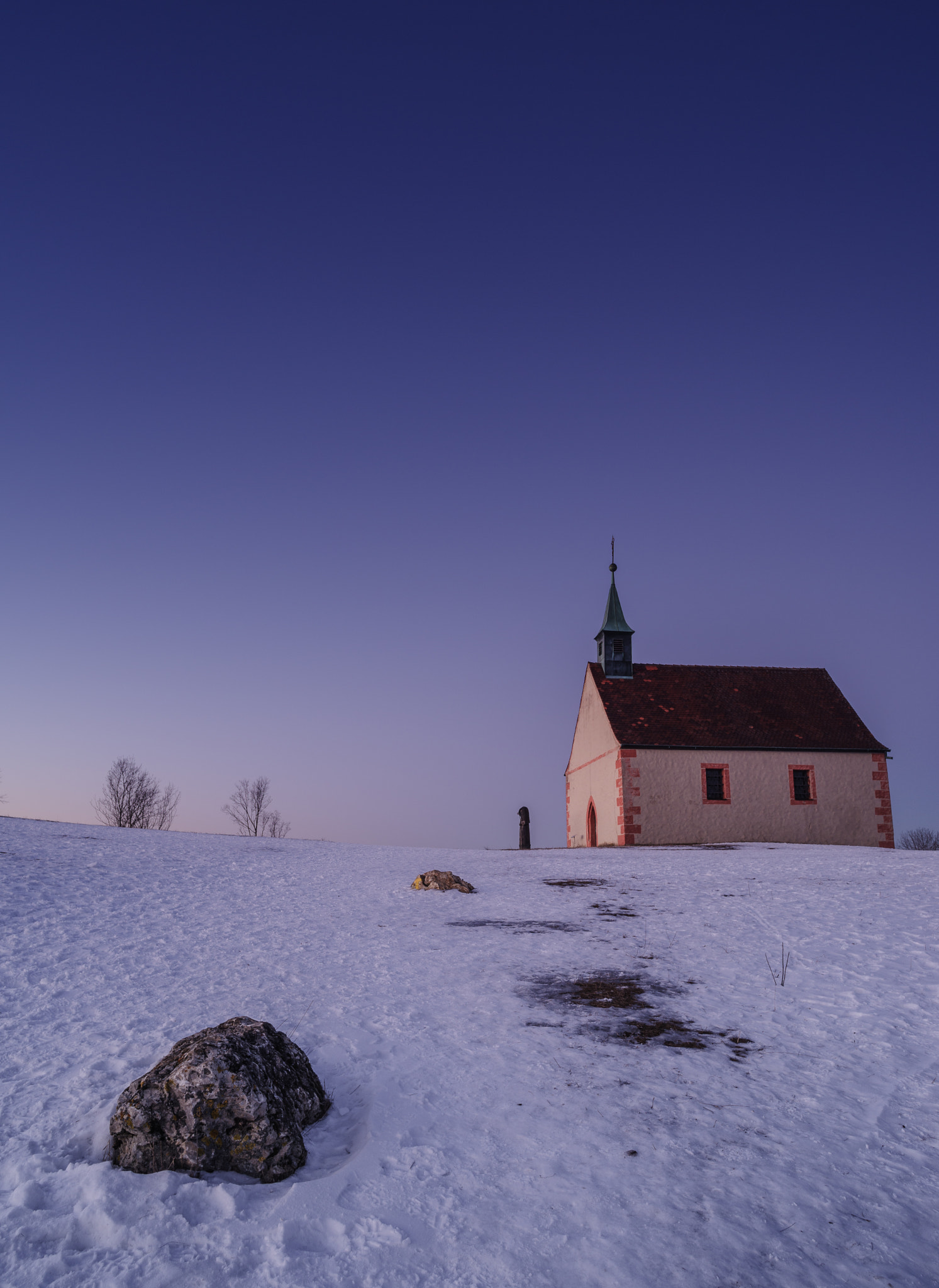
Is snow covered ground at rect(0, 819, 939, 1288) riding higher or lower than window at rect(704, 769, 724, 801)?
lower

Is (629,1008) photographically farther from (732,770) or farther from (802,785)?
(802,785)

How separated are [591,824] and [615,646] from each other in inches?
321

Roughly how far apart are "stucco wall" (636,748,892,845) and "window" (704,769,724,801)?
287mm

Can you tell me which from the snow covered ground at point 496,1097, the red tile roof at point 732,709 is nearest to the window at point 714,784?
the red tile roof at point 732,709

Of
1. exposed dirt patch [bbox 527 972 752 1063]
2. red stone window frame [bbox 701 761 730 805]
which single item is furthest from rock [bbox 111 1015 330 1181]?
red stone window frame [bbox 701 761 730 805]

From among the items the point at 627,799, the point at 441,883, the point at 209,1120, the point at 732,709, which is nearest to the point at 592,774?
the point at 627,799

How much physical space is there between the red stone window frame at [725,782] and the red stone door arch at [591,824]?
5.14 meters

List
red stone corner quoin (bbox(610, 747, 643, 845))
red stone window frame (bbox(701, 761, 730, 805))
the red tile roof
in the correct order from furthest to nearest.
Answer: the red tile roof → red stone window frame (bbox(701, 761, 730, 805)) → red stone corner quoin (bbox(610, 747, 643, 845))

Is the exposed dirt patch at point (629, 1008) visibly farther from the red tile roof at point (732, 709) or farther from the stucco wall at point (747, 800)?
the red tile roof at point (732, 709)

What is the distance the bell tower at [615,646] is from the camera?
106ft

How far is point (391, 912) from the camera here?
10.6m

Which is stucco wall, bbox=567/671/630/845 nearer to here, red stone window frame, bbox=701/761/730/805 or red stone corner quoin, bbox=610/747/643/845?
red stone corner quoin, bbox=610/747/643/845

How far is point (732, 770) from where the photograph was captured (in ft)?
91.7

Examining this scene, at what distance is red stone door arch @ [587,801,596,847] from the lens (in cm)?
3091
